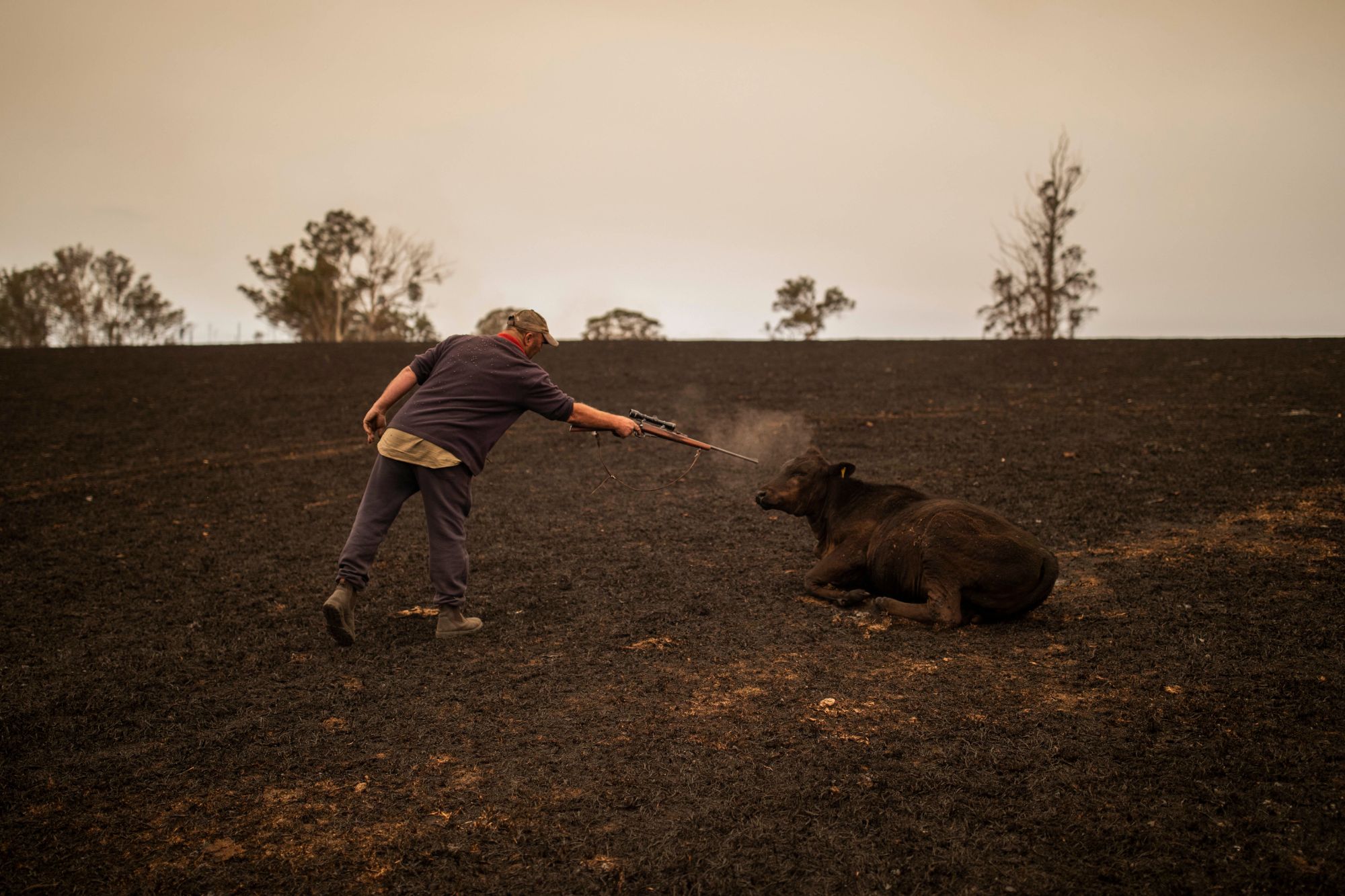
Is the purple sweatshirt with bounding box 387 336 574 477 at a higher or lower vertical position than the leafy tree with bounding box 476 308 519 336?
lower

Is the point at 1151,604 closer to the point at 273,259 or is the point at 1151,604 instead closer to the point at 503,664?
the point at 503,664

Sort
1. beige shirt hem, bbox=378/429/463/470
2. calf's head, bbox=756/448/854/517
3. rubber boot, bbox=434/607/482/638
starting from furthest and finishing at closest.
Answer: calf's head, bbox=756/448/854/517
rubber boot, bbox=434/607/482/638
beige shirt hem, bbox=378/429/463/470

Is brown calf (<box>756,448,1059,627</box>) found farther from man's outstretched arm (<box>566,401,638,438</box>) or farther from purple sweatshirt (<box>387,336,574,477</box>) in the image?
purple sweatshirt (<box>387,336,574,477</box>)

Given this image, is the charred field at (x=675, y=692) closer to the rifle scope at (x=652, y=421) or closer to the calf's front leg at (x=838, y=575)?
the calf's front leg at (x=838, y=575)

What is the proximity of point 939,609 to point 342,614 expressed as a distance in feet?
13.2

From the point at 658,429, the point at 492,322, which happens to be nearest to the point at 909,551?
the point at 658,429

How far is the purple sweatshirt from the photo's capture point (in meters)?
5.85

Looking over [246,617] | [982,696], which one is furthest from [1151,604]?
[246,617]

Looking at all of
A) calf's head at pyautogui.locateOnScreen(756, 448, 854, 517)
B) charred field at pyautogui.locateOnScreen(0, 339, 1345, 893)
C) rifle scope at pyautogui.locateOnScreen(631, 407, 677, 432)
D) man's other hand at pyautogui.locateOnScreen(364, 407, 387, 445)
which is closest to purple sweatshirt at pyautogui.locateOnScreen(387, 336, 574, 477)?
man's other hand at pyautogui.locateOnScreen(364, 407, 387, 445)

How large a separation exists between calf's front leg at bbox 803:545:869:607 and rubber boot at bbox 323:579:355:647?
134 inches

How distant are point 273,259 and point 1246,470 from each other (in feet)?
186

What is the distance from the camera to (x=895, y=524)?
21.3 ft

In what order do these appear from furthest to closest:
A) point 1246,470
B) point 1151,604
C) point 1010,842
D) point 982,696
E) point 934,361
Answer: point 934,361 → point 1246,470 → point 1151,604 → point 982,696 → point 1010,842

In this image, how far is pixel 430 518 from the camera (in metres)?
5.93
